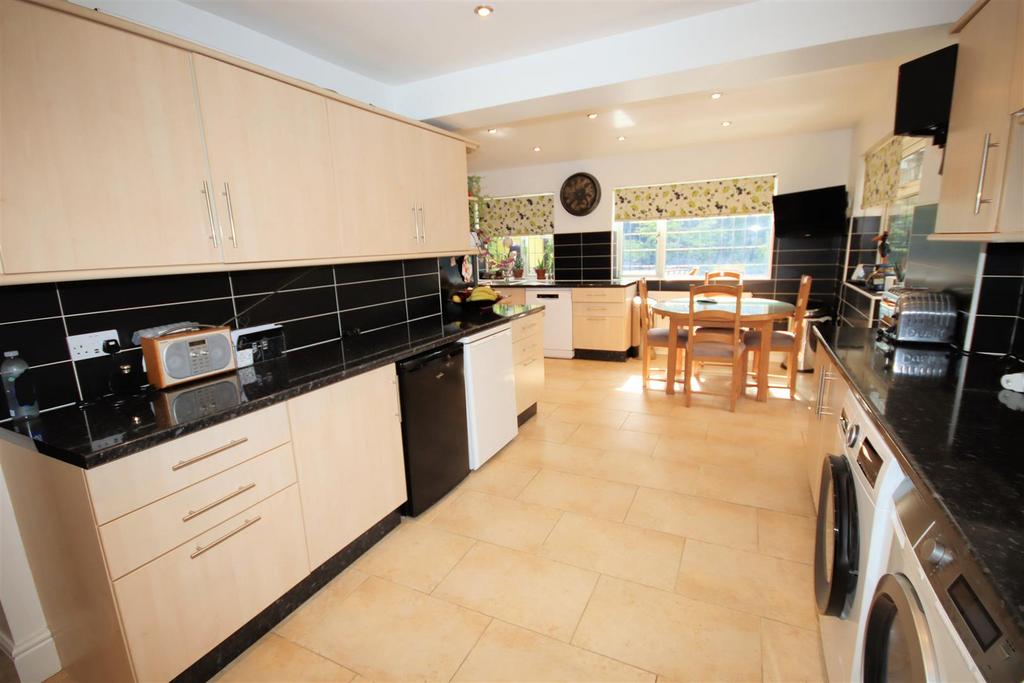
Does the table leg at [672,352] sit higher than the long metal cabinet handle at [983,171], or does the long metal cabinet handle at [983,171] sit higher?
the long metal cabinet handle at [983,171]

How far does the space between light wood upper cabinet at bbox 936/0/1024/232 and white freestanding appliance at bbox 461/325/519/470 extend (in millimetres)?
2063

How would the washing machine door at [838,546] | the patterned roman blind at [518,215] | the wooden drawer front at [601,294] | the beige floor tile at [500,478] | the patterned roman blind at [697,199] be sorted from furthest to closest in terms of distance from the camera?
1. the patterned roman blind at [518,215]
2. the wooden drawer front at [601,294]
3. the patterned roman blind at [697,199]
4. the beige floor tile at [500,478]
5. the washing machine door at [838,546]

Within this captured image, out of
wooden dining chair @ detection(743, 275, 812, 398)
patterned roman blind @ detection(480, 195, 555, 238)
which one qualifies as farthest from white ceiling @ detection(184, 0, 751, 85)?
patterned roman blind @ detection(480, 195, 555, 238)

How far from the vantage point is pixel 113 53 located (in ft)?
4.55

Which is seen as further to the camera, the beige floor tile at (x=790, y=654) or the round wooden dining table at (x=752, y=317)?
the round wooden dining table at (x=752, y=317)

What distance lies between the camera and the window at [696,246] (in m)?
5.02

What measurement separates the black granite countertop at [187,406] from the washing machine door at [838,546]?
1.68m

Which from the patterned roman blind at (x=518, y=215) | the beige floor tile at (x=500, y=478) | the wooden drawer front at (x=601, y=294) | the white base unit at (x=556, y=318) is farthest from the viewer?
the patterned roman blind at (x=518, y=215)

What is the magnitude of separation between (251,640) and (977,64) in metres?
3.11

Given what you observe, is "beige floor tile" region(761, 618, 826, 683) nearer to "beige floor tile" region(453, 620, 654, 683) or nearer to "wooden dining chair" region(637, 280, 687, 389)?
"beige floor tile" region(453, 620, 654, 683)

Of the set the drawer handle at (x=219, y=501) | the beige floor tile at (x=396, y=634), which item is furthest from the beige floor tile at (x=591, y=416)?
the drawer handle at (x=219, y=501)

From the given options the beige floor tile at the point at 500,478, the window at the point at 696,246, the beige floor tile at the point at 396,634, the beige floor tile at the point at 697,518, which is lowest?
the beige floor tile at the point at 396,634

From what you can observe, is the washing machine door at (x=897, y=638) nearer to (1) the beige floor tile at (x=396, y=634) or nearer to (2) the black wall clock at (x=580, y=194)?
(1) the beige floor tile at (x=396, y=634)

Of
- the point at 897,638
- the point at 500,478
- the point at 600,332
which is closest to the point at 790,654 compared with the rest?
the point at 897,638
